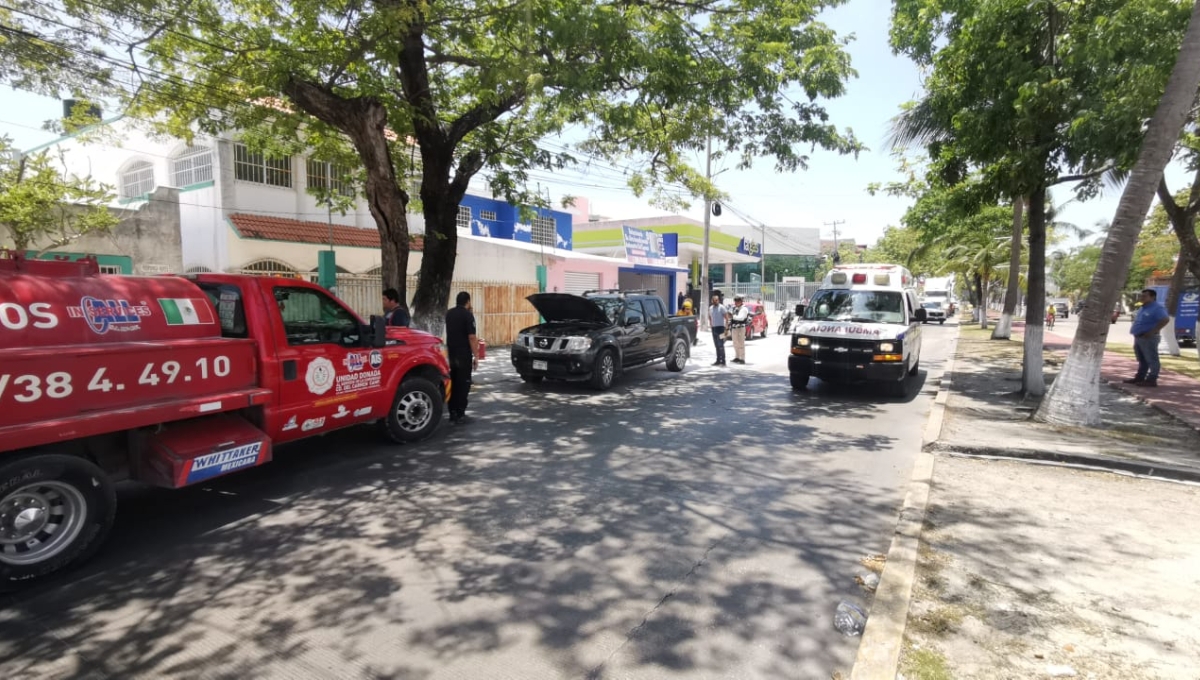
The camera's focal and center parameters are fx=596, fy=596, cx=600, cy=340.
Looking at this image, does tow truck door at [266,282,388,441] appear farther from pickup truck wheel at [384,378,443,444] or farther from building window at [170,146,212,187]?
building window at [170,146,212,187]

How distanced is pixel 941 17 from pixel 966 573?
10.0 metres

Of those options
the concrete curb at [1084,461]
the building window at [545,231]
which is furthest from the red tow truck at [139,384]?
the building window at [545,231]

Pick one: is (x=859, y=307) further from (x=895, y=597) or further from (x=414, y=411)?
(x=895, y=597)

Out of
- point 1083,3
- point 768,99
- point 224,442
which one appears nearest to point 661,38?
point 768,99

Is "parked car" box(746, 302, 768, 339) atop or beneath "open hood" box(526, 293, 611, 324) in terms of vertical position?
beneath

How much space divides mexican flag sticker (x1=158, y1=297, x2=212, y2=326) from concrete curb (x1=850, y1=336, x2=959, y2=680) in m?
5.08

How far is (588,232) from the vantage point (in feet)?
107

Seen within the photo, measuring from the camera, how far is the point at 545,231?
83.3 ft

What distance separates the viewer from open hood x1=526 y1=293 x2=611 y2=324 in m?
11.0

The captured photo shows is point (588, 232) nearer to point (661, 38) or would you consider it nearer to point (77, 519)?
point (661, 38)

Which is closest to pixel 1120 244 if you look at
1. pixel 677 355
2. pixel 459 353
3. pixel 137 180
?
pixel 677 355

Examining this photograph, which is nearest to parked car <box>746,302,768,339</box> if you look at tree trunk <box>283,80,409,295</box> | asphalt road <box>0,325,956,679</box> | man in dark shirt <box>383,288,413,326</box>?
tree trunk <box>283,80,409,295</box>

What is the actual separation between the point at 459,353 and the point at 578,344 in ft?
8.88

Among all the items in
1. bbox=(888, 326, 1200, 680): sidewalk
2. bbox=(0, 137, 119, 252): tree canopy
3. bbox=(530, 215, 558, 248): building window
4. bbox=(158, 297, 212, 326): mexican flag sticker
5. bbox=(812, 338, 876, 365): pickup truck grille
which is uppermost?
bbox=(530, 215, 558, 248): building window
